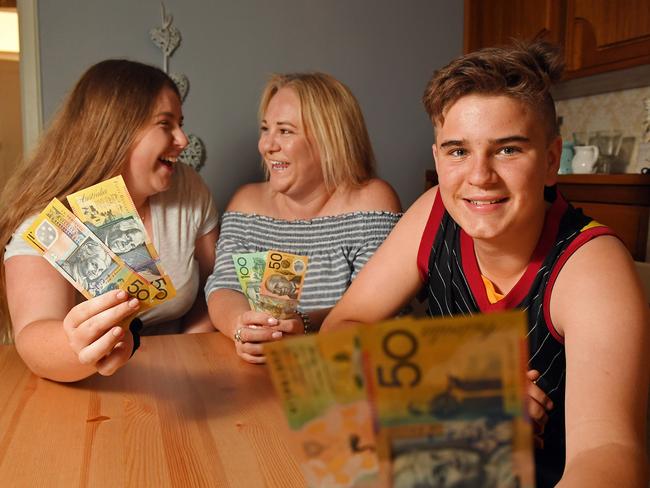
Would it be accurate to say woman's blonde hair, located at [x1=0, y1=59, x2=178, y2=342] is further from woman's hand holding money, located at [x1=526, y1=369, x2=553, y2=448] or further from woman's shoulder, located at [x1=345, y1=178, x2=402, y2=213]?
woman's hand holding money, located at [x1=526, y1=369, x2=553, y2=448]

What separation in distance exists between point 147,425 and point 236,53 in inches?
105

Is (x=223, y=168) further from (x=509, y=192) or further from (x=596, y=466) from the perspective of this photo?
(x=596, y=466)

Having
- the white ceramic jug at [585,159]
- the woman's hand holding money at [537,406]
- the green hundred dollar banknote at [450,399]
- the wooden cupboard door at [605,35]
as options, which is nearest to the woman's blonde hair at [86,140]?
the woman's hand holding money at [537,406]

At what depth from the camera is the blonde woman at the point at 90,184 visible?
1.16 m

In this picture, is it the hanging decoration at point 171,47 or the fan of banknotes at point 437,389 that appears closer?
the fan of banknotes at point 437,389

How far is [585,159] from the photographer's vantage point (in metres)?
3.15

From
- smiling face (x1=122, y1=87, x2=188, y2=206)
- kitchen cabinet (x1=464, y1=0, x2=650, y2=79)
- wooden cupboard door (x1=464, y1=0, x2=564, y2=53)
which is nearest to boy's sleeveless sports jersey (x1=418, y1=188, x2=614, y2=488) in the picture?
smiling face (x1=122, y1=87, x2=188, y2=206)

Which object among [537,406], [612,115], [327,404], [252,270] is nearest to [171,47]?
[252,270]

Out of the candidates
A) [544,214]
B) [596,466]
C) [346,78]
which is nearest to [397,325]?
[596,466]

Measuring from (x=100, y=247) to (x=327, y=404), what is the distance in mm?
783

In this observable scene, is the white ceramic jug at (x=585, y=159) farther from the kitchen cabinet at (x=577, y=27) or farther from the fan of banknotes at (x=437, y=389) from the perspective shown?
the fan of banknotes at (x=437, y=389)

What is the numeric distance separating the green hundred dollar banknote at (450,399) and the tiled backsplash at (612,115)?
2.92m

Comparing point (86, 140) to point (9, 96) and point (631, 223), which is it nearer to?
point (631, 223)

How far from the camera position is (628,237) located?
8.61 feet
